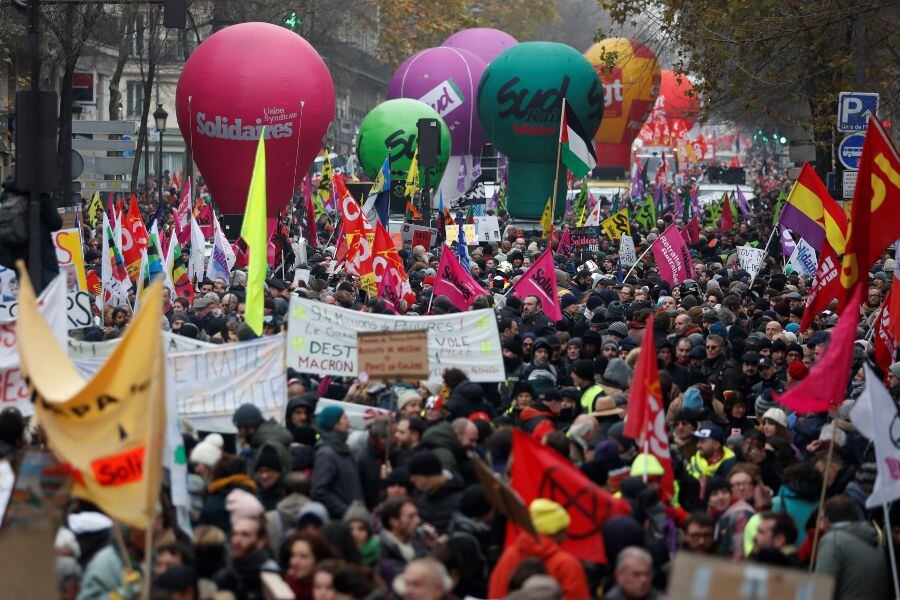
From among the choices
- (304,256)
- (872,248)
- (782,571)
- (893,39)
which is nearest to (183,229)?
(304,256)

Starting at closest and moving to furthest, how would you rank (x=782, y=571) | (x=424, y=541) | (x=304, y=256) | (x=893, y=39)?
(x=782, y=571)
(x=424, y=541)
(x=304, y=256)
(x=893, y=39)

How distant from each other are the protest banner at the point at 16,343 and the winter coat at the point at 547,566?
3.09 metres

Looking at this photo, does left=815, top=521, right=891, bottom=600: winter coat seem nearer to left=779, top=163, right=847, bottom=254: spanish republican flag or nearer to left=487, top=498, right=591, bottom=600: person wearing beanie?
left=487, top=498, right=591, bottom=600: person wearing beanie

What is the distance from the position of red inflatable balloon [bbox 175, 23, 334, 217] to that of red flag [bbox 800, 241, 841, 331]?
44.7ft

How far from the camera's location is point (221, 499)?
842 centimetres

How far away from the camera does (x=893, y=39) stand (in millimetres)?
26500

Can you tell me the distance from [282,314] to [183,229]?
9.01 meters

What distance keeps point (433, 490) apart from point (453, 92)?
120 ft

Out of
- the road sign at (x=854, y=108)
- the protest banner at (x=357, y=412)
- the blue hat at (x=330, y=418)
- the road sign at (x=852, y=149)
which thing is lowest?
the protest banner at (x=357, y=412)

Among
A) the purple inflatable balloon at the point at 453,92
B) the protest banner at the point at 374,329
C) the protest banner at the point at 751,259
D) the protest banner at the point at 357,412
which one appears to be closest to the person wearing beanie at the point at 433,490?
the protest banner at the point at 357,412

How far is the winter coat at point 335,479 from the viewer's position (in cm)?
873

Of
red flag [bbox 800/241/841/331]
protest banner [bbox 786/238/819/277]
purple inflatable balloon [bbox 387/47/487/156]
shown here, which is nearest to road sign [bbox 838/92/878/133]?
protest banner [bbox 786/238/819/277]

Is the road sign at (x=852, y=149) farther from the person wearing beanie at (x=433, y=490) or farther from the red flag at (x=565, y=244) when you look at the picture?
the person wearing beanie at (x=433, y=490)

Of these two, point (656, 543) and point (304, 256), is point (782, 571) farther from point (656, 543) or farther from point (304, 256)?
point (304, 256)
